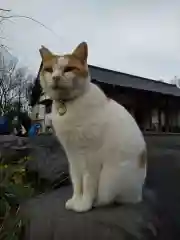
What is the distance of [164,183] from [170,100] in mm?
12070

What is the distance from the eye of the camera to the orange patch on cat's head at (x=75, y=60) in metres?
1.72

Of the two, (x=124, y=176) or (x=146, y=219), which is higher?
(x=124, y=176)

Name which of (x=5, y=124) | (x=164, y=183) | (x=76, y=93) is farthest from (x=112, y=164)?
(x=5, y=124)

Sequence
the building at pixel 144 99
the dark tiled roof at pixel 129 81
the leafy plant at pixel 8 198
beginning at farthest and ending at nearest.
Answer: the dark tiled roof at pixel 129 81, the building at pixel 144 99, the leafy plant at pixel 8 198

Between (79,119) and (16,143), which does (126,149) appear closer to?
(79,119)

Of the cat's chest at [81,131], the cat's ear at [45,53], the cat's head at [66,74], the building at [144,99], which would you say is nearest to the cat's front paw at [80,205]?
the cat's chest at [81,131]

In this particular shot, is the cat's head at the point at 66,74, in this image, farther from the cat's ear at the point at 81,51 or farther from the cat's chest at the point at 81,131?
the cat's chest at the point at 81,131

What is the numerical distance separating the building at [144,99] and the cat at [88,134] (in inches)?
375

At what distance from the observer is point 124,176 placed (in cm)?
179

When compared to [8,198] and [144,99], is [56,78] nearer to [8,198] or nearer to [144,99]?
[8,198]

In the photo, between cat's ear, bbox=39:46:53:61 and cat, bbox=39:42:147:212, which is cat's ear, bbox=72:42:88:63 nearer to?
cat, bbox=39:42:147:212

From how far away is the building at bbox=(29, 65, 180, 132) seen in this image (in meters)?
12.2

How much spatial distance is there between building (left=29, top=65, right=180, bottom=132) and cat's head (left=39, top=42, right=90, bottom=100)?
9550 mm

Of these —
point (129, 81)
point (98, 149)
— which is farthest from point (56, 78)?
point (129, 81)
